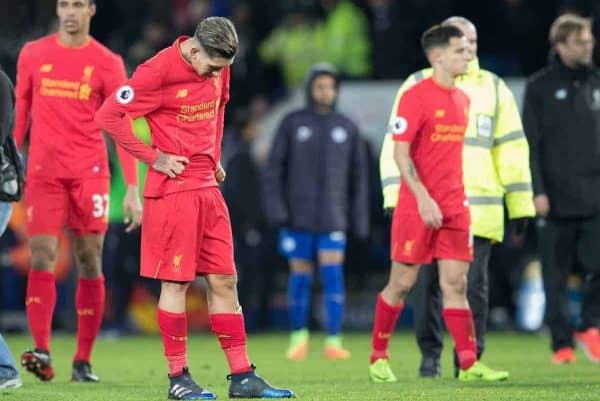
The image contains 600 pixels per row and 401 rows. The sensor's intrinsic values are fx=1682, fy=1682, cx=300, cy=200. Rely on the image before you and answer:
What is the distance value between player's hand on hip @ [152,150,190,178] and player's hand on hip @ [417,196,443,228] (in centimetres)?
183

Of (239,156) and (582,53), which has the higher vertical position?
(582,53)

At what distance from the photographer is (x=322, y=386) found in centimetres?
1045

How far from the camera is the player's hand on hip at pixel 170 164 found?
9.22 metres

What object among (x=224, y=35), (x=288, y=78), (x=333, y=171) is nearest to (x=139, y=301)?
(x=288, y=78)

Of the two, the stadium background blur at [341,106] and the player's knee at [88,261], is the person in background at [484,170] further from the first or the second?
the stadium background blur at [341,106]

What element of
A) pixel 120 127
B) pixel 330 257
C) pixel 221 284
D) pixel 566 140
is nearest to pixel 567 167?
pixel 566 140

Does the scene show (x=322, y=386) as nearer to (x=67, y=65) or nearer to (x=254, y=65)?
(x=67, y=65)

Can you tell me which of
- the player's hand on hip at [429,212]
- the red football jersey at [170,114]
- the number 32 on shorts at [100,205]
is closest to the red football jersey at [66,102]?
the number 32 on shorts at [100,205]

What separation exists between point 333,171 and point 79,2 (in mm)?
4519

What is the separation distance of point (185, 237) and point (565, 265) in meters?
5.17

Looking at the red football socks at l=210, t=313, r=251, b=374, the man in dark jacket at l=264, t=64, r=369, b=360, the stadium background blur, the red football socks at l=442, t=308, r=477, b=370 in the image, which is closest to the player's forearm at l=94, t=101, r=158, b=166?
the red football socks at l=210, t=313, r=251, b=374

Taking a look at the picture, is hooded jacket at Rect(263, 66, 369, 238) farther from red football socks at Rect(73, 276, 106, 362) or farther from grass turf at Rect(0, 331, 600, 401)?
red football socks at Rect(73, 276, 106, 362)

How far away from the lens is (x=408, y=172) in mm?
10500

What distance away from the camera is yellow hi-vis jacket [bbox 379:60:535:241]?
11508 mm
